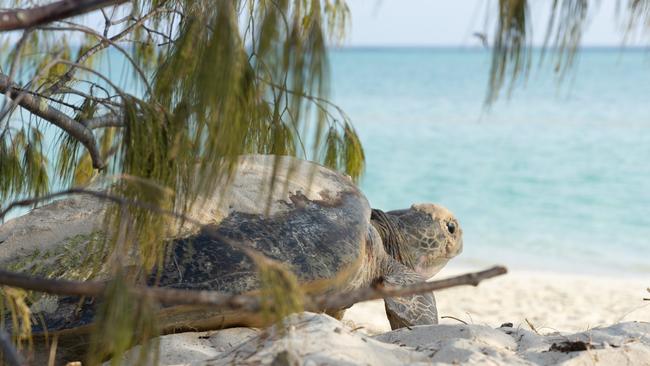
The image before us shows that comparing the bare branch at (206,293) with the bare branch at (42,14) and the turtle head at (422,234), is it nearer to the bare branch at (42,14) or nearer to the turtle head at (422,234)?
the bare branch at (42,14)

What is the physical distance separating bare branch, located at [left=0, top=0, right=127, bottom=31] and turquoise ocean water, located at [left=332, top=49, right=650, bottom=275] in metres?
0.51

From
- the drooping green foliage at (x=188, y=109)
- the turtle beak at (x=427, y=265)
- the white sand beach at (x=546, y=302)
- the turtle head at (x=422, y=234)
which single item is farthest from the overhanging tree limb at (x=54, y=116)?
the white sand beach at (x=546, y=302)

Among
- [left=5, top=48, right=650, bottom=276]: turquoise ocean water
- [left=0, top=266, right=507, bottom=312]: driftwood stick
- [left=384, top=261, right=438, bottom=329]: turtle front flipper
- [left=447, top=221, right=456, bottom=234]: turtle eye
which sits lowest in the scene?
[left=5, top=48, right=650, bottom=276]: turquoise ocean water

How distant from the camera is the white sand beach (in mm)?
4352

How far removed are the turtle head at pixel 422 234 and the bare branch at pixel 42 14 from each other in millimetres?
2222

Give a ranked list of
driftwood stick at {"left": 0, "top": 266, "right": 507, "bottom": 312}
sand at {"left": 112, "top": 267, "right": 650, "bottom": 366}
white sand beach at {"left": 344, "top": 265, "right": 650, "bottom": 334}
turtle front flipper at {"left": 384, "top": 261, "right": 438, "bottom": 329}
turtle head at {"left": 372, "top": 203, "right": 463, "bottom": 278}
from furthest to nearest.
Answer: white sand beach at {"left": 344, "top": 265, "right": 650, "bottom": 334}, turtle head at {"left": 372, "top": 203, "right": 463, "bottom": 278}, turtle front flipper at {"left": 384, "top": 261, "right": 438, "bottom": 329}, sand at {"left": 112, "top": 267, "right": 650, "bottom": 366}, driftwood stick at {"left": 0, "top": 266, "right": 507, "bottom": 312}

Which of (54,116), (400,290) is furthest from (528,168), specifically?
(400,290)

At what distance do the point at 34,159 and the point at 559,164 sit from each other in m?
10.4

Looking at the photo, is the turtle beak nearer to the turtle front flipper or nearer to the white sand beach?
the white sand beach

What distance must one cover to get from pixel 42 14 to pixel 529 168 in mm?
11037

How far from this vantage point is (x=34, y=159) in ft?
7.20

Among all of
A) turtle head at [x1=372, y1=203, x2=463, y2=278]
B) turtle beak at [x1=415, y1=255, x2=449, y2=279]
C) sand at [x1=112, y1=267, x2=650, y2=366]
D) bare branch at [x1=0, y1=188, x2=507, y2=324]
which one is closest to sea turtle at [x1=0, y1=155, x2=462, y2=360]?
sand at [x1=112, y1=267, x2=650, y2=366]

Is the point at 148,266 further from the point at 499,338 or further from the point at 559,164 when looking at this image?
the point at 559,164

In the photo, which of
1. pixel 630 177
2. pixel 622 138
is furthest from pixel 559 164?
pixel 622 138
